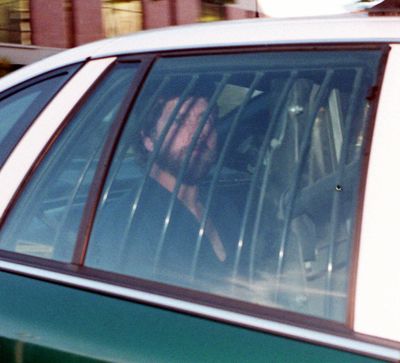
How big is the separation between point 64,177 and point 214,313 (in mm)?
653

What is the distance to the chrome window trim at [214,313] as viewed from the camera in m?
1.65

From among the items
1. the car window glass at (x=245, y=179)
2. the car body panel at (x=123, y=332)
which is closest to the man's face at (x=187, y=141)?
the car window glass at (x=245, y=179)

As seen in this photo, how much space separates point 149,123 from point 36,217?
37 cm

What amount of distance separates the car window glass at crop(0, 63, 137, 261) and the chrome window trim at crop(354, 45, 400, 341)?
2.39 ft

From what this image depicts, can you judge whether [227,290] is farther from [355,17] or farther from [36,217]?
[355,17]

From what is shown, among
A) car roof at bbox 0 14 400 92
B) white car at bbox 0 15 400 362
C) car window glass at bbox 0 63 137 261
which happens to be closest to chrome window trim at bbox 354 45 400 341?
white car at bbox 0 15 400 362

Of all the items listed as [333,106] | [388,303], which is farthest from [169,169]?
[388,303]

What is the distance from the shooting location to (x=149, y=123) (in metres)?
2.22

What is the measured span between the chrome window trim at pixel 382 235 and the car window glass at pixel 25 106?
93 cm

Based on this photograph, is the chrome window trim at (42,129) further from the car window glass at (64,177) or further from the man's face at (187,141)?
the man's face at (187,141)

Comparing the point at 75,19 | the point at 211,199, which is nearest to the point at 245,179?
the point at 211,199

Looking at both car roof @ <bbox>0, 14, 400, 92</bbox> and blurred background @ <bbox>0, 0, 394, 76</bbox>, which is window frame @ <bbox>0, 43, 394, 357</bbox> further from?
blurred background @ <bbox>0, 0, 394, 76</bbox>

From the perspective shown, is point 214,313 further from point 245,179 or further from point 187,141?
point 187,141

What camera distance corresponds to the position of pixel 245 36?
84.5 inches
